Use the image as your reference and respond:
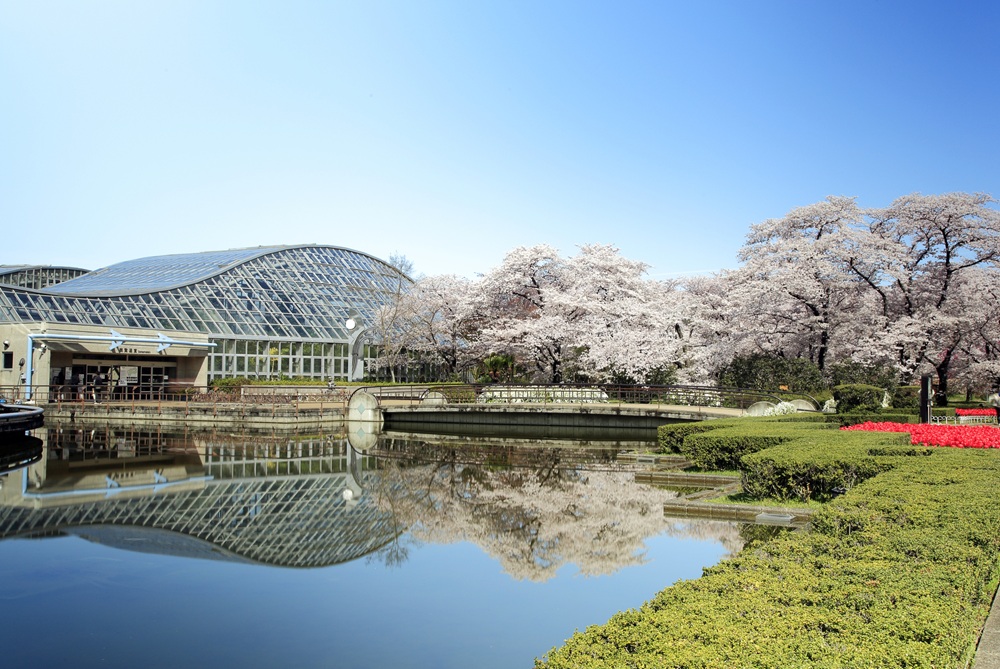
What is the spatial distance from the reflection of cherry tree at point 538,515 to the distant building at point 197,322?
102ft

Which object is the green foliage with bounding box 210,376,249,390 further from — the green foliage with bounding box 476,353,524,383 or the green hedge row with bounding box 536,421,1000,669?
the green hedge row with bounding box 536,421,1000,669

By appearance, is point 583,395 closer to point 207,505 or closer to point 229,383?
point 229,383

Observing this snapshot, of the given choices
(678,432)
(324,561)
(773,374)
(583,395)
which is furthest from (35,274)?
(324,561)

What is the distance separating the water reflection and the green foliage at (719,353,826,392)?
13517 mm

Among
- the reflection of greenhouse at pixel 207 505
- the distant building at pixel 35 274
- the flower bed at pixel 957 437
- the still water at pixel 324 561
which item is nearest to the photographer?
the still water at pixel 324 561

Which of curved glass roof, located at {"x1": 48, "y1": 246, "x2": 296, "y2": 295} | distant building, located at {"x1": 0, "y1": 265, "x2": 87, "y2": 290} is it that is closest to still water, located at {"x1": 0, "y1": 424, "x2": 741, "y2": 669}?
curved glass roof, located at {"x1": 48, "y1": 246, "x2": 296, "y2": 295}

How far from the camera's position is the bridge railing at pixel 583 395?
3788 cm

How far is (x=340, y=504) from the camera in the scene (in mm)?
17938

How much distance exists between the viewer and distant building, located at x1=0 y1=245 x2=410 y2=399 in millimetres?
46781

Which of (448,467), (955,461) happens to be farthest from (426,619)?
(448,467)

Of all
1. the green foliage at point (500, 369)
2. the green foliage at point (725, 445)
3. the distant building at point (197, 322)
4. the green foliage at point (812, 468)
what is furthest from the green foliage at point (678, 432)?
the distant building at point (197, 322)

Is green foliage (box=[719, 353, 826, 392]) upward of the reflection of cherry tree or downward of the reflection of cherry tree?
upward

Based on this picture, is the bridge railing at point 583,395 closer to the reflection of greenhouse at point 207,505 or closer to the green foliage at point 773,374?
the green foliage at point 773,374

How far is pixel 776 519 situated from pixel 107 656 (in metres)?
9.87
